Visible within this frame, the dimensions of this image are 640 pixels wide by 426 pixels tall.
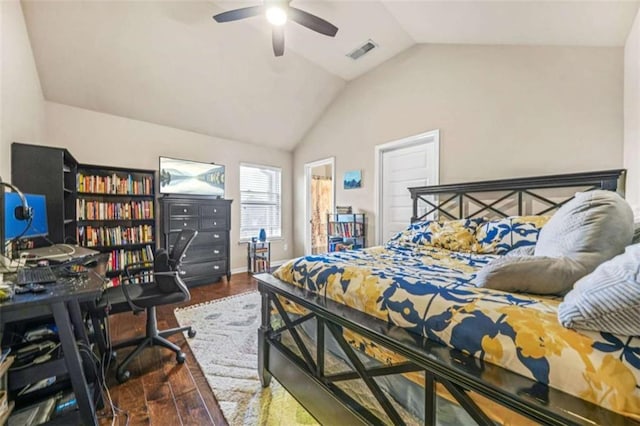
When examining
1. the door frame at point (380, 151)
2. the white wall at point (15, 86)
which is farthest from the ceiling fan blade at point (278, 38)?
the white wall at point (15, 86)

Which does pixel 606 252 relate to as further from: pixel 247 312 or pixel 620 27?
pixel 247 312

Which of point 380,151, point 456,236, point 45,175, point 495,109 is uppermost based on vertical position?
point 495,109

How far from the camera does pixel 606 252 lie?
97 cm

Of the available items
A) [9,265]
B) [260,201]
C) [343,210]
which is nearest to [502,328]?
[9,265]

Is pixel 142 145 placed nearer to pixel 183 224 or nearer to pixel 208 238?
pixel 183 224

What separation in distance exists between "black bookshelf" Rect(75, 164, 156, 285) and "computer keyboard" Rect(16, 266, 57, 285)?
1769 mm

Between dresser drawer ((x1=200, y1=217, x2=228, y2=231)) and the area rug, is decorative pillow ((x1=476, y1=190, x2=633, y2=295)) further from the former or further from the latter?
dresser drawer ((x1=200, y1=217, x2=228, y2=231))

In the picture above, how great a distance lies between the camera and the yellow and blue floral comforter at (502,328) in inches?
23.8

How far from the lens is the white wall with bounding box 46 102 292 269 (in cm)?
332

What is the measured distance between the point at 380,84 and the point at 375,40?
0.66 m

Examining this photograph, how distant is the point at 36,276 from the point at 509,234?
10.4 feet

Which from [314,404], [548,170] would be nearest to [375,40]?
[548,170]

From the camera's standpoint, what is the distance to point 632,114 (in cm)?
196

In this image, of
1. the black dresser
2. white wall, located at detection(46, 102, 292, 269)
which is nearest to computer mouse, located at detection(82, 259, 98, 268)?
the black dresser
